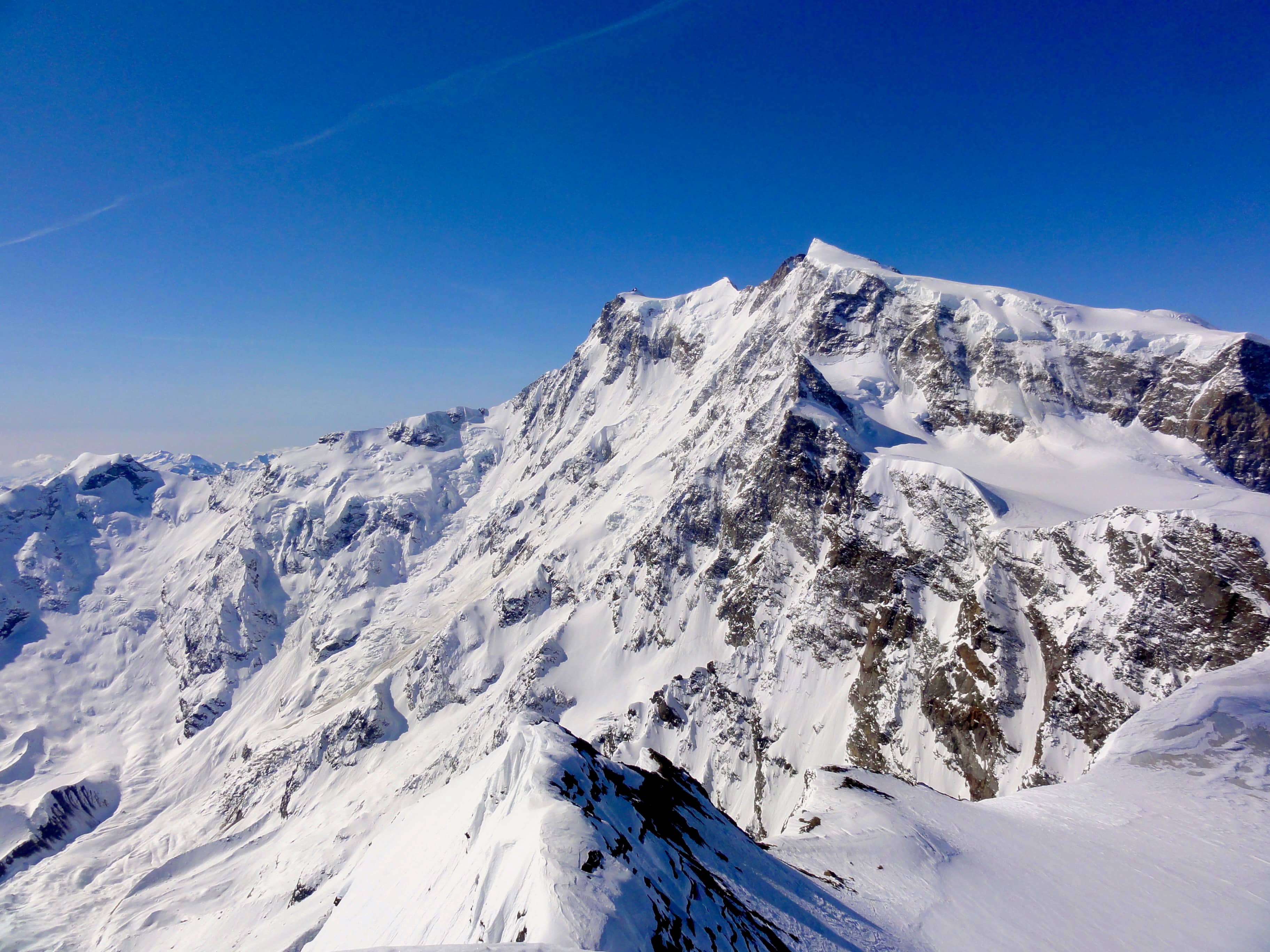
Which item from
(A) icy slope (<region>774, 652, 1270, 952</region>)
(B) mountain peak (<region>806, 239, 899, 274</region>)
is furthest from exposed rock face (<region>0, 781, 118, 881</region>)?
(B) mountain peak (<region>806, 239, 899, 274</region>)

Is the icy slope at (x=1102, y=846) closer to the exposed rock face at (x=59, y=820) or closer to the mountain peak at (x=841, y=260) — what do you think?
the mountain peak at (x=841, y=260)

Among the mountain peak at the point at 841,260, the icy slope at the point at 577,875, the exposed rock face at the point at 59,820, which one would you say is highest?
the mountain peak at the point at 841,260

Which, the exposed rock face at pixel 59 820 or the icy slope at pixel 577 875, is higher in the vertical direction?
the icy slope at pixel 577 875

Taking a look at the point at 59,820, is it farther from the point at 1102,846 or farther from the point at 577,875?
the point at 1102,846

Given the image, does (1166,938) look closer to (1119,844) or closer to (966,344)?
(1119,844)

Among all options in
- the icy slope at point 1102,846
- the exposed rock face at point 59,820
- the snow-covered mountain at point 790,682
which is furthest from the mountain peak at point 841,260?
the exposed rock face at point 59,820

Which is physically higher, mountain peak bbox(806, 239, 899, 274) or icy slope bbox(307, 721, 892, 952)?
mountain peak bbox(806, 239, 899, 274)

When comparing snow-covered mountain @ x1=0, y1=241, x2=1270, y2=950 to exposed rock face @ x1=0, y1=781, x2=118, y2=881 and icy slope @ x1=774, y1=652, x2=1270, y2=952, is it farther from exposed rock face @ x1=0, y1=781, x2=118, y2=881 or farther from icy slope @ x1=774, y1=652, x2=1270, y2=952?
exposed rock face @ x1=0, y1=781, x2=118, y2=881
